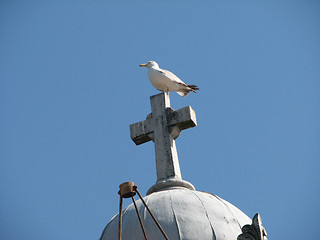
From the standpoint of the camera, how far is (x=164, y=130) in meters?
10.8

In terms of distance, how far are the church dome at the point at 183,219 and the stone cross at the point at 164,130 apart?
924 mm

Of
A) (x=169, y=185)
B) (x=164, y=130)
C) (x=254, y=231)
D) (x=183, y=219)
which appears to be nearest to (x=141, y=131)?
(x=164, y=130)

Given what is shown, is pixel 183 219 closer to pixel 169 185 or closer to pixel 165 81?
pixel 169 185

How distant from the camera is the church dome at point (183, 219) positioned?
866 cm

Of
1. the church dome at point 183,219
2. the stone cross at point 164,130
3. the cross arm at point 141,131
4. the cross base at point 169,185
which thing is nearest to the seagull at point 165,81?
the stone cross at point 164,130

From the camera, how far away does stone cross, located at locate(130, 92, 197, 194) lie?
10.4 metres

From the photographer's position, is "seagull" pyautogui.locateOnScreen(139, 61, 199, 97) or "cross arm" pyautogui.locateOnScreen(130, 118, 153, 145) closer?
"cross arm" pyautogui.locateOnScreen(130, 118, 153, 145)

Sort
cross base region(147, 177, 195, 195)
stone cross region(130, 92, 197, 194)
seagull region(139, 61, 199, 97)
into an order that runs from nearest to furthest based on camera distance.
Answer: cross base region(147, 177, 195, 195)
stone cross region(130, 92, 197, 194)
seagull region(139, 61, 199, 97)

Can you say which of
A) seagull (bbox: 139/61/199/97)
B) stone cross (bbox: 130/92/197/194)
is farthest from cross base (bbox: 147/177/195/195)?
seagull (bbox: 139/61/199/97)

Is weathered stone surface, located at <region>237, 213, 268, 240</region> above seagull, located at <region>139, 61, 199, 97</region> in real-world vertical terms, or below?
below

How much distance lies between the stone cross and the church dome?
92 cm

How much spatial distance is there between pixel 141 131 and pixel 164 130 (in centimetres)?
41

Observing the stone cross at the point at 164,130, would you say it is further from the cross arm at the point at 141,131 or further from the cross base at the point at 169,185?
the cross base at the point at 169,185

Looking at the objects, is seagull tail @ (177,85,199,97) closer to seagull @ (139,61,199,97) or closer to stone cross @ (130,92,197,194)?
seagull @ (139,61,199,97)
